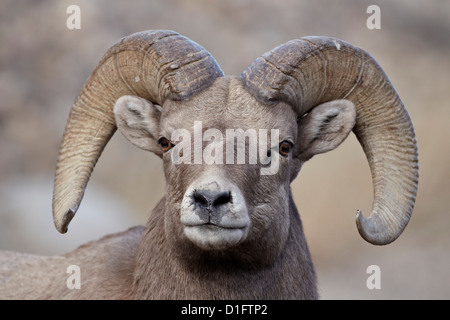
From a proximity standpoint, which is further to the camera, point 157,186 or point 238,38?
point 238,38

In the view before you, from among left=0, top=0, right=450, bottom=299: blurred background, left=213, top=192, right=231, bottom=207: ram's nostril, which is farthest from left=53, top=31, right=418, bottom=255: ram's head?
left=0, top=0, right=450, bottom=299: blurred background

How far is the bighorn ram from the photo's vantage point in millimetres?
5289

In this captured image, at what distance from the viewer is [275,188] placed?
548cm

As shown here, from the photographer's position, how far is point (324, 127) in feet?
19.8

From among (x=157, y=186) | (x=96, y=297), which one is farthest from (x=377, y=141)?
(x=157, y=186)

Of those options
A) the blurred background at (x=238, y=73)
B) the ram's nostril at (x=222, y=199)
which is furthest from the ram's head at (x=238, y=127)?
the blurred background at (x=238, y=73)

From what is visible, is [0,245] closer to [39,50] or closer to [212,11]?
[39,50]

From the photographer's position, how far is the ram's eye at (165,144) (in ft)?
18.5

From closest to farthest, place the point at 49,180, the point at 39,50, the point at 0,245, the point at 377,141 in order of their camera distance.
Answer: the point at 377,141 < the point at 0,245 < the point at 49,180 < the point at 39,50

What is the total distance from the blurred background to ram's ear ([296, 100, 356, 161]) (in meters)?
8.42

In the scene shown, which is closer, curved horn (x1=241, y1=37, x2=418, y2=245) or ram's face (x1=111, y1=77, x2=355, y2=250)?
ram's face (x1=111, y1=77, x2=355, y2=250)

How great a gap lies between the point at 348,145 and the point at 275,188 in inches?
464

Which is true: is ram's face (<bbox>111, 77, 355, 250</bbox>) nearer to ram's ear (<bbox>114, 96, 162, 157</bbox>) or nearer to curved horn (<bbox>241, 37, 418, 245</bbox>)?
ram's ear (<bbox>114, 96, 162, 157</bbox>)

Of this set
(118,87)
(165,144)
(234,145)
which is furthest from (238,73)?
(234,145)
